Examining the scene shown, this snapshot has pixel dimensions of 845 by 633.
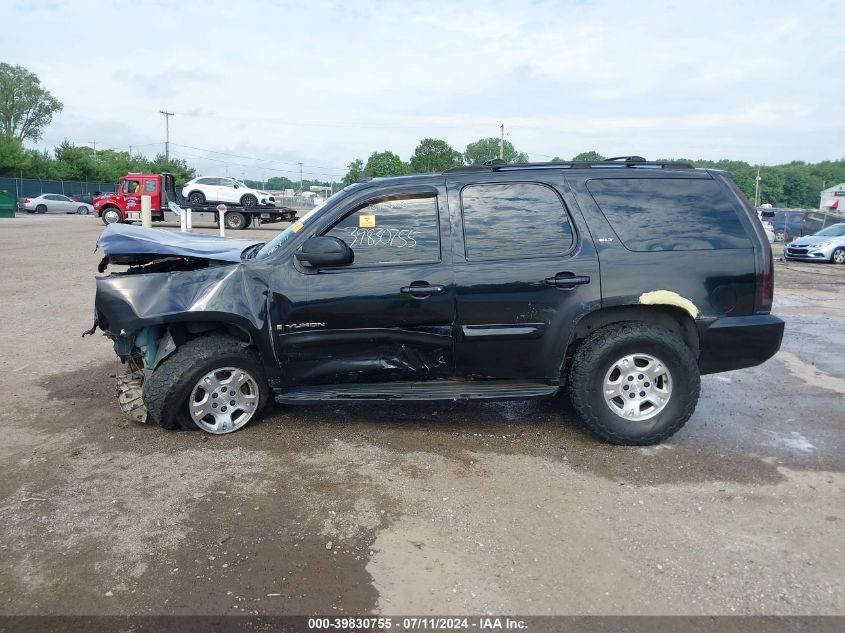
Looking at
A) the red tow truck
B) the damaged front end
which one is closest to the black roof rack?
the damaged front end

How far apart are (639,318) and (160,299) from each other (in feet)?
11.0

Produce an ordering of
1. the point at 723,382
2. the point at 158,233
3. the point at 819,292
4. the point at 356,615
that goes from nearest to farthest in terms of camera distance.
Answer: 1. the point at 356,615
2. the point at 158,233
3. the point at 723,382
4. the point at 819,292

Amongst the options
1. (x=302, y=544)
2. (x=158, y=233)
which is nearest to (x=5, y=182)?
(x=158, y=233)

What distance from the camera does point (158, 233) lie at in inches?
215

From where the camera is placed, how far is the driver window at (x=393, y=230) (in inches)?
178

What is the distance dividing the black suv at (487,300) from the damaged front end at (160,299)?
0.05ft

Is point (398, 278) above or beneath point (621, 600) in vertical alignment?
above

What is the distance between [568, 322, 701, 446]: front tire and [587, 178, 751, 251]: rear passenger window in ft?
2.05

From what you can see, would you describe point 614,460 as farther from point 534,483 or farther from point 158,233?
point 158,233

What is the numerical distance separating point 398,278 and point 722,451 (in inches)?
101

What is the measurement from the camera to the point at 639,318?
15.1ft

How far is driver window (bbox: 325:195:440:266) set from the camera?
4.52 meters

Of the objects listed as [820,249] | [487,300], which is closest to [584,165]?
[487,300]

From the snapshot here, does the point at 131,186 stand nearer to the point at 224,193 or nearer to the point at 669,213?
the point at 224,193
